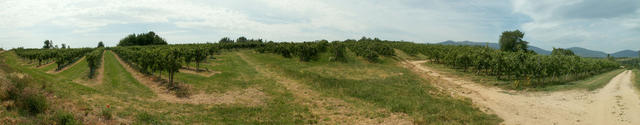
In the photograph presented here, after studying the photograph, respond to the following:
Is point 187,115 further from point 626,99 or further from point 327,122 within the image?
point 626,99

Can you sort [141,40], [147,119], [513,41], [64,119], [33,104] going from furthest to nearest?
[141,40]
[513,41]
[147,119]
[33,104]
[64,119]

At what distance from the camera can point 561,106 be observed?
2017cm

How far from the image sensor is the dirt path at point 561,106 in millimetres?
16625

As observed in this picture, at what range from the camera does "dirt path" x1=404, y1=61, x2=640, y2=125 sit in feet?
54.5

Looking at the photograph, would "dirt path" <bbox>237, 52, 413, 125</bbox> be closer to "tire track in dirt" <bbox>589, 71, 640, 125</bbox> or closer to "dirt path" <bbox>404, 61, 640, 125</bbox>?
"dirt path" <bbox>404, 61, 640, 125</bbox>

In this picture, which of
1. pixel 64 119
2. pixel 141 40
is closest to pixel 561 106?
pixel 64 119

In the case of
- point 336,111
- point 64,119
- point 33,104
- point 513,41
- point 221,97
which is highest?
point 513,41

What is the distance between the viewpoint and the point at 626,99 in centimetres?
2194

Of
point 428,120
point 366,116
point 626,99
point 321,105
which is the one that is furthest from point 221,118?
point 626,99

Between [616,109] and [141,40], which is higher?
[141,40]

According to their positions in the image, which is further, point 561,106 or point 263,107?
point 561,106

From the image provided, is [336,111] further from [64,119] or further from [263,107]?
[64,119]

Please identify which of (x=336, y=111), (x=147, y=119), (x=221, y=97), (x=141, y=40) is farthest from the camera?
(x=141, y=40)

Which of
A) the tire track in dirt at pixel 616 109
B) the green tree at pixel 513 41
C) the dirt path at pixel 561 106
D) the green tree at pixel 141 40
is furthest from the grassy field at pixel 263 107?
the green tree at pixel 141 40
